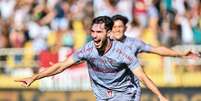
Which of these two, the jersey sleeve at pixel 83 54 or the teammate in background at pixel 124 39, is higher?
the teammate in background at pixel 124 39

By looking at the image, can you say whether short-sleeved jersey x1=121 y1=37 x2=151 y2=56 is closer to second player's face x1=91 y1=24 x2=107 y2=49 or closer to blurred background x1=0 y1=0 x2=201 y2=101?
second player's face x1=91 y1=24 x2=107 y2=49

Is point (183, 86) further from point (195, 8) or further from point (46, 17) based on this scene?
point (46, 17)

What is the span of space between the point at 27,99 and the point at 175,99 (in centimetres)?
309

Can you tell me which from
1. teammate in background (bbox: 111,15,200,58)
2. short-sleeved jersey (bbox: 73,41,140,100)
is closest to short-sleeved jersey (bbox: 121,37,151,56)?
teammate in background (bbox: 111,15,200,58)

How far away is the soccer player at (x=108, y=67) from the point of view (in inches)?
330

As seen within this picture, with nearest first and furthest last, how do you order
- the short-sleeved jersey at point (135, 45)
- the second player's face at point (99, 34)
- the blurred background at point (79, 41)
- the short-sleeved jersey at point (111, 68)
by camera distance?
the second player's face at point (99, 34) < the short-sleeved jersey at point (111, 68) < the short-sleeved jersey at point (135, 45) < the blurred background at point (79, 41)

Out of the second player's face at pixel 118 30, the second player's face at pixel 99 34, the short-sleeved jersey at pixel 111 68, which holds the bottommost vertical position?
the short-sleeved jersey at pixel 111 68

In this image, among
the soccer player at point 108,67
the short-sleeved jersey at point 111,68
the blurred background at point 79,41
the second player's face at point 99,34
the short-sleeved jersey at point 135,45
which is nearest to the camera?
the second player's face at point 99,34

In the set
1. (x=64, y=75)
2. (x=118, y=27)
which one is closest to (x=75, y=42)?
(x=64, y=75)

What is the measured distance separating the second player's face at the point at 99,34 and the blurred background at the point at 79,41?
6.03 m

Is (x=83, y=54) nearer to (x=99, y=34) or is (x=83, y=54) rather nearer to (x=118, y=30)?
(x=99, y=34)

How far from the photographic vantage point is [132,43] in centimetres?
1054

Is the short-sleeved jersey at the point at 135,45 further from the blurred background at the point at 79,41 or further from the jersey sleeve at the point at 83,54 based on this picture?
the blurred background at the point at 79,41

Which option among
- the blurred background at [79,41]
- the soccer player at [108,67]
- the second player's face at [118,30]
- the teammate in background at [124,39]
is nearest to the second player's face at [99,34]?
the soccer player at [108,67]
